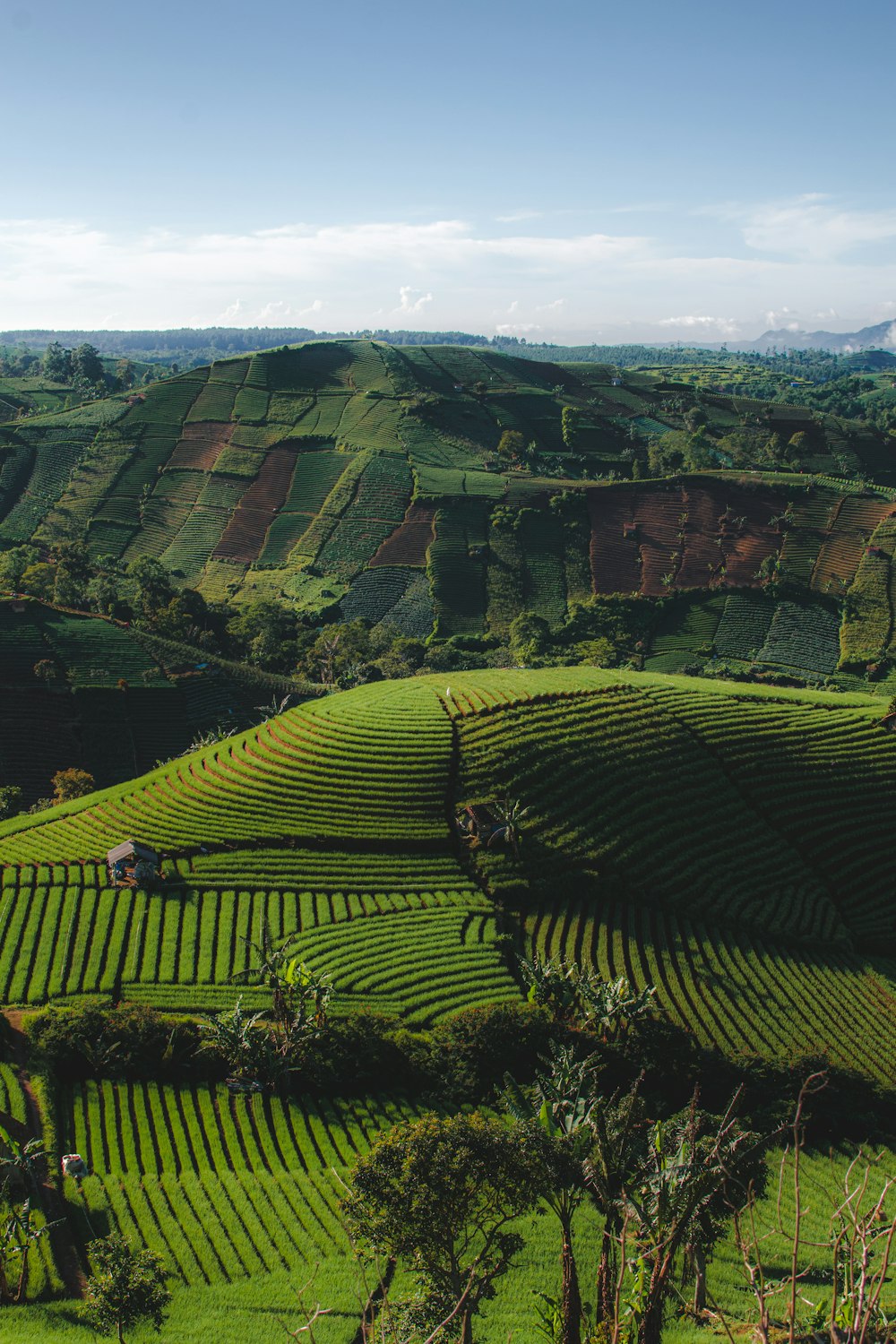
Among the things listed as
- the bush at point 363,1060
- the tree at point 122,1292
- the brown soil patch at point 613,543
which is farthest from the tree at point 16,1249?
the brown soil patch at point 613,543

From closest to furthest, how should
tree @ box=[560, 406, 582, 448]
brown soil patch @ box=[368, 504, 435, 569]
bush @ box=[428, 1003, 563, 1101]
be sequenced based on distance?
bush @ box=[428, 1003, 563, 1101] → brown soil patch @ box=[368, 504, 435, 569] → tree @ box=[560, 406, 582, 448]

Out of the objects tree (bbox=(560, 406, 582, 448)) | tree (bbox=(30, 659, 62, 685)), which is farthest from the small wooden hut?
tree (bbox=(560, 406, 582, 448))

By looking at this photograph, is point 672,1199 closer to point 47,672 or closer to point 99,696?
point 99,696

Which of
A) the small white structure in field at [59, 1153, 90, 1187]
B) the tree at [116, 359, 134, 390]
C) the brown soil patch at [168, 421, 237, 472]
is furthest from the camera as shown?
the tree at [116, 359, 134, 390]

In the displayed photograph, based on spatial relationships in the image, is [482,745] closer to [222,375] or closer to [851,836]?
[851,836]

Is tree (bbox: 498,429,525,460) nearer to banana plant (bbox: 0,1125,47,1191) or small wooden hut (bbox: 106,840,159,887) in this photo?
small wooden hut (bbox: 106,840,159,887)

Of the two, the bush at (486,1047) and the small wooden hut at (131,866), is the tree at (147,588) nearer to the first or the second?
the small wooden hut at (131,866)
